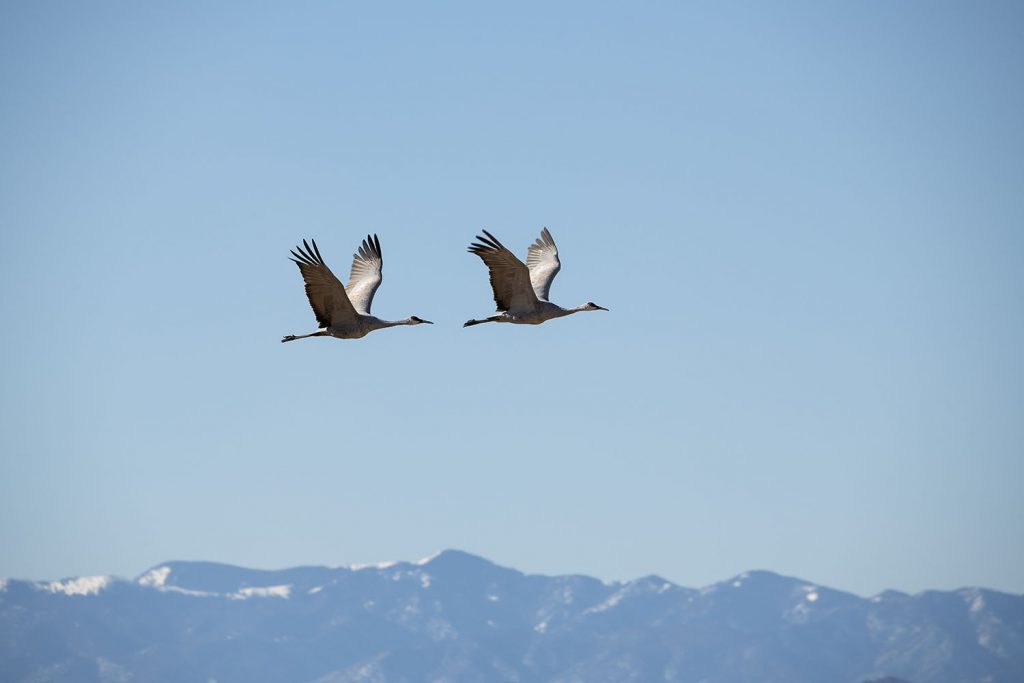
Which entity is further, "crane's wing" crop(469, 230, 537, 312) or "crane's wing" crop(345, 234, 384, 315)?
"crane's wing" crop(345, 234, 384, 315)

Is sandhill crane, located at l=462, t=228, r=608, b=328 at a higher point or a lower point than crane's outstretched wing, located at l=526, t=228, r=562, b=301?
lower

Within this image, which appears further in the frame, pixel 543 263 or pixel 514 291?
pixel 543 263

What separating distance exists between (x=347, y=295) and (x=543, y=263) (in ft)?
37.5

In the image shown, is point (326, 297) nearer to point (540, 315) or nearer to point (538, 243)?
point (540, 315)

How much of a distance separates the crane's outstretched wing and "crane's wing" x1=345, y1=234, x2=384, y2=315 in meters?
7.20

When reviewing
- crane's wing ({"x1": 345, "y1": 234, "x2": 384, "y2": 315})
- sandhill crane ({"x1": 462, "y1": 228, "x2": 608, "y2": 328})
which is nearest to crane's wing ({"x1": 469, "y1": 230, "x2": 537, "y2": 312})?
sandhill crane ({"x1": 462, "y1": 228, "x2": 608, "y2": 328})

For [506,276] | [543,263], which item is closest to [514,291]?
[506,276]

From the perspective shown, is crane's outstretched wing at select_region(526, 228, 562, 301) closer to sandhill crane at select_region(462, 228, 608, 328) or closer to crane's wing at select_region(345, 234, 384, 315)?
sandhill crane at select_region(462, 228, 608, 328)

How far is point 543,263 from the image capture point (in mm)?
73500

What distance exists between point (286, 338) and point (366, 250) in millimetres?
7907

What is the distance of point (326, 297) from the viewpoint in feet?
209

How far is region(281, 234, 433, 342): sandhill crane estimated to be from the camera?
62375mm

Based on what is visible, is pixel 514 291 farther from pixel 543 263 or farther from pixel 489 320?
pixel 543 263

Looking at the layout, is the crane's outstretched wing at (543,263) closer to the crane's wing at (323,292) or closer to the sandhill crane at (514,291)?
the sandhill crane at (514,291)
